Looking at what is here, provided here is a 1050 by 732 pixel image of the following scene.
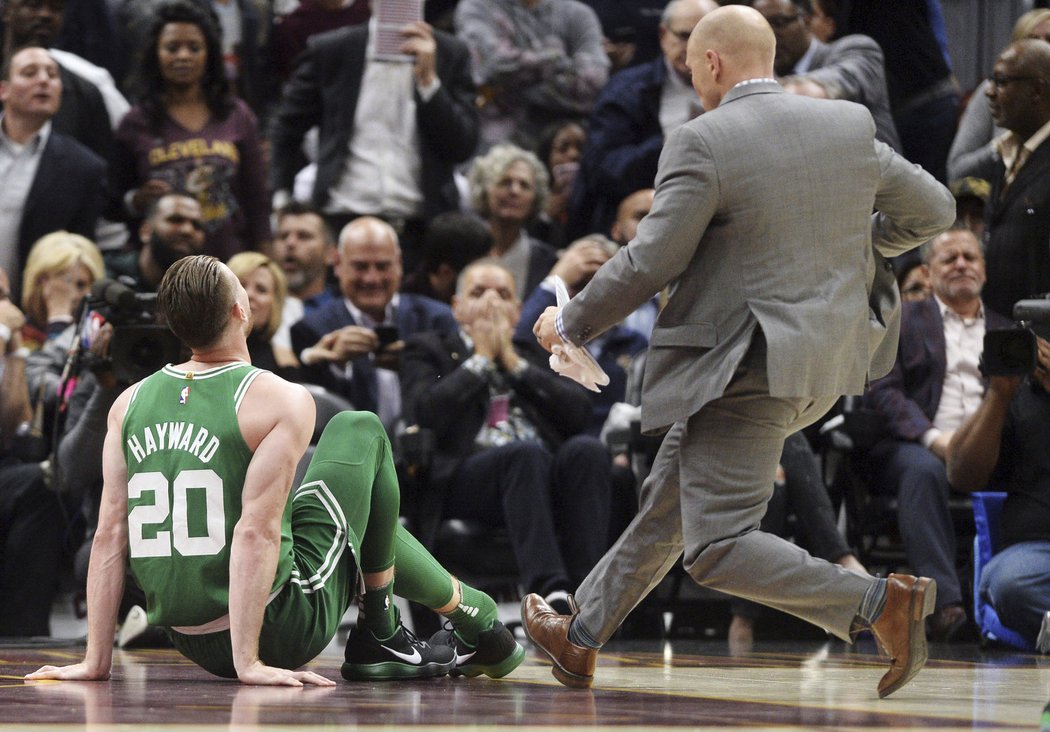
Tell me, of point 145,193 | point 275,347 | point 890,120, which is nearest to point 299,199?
point 145,193

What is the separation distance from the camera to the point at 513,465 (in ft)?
20.0

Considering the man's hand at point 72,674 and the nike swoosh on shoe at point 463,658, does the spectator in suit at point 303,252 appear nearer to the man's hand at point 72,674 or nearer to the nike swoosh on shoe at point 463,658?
the nike swoosh on shoe at point 463,658

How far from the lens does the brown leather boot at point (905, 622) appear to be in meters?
3.31

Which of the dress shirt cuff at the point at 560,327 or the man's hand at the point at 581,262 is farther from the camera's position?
the man's hand at the point at 581,262

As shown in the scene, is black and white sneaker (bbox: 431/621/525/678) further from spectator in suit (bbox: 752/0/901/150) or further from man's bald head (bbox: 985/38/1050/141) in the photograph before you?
spectator in suit (bbox: 752/0/901/150)

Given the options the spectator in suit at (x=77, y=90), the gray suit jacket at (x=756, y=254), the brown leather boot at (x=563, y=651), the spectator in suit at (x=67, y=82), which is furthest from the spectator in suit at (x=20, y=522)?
the gray suit jacket at (x=756, y=254)

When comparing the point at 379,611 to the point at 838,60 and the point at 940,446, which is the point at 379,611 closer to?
the point at 940,446

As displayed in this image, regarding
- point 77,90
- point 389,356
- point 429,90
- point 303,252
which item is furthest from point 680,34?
point 77,90

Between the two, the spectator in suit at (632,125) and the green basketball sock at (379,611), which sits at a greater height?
the spectator in suit at (632,125)

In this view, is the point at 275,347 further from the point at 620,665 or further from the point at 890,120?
the point at 890,120

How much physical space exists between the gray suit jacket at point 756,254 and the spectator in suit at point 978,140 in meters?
3.72

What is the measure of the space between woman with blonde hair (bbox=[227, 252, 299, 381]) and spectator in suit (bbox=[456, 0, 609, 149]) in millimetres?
2303

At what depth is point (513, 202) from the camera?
307 inches

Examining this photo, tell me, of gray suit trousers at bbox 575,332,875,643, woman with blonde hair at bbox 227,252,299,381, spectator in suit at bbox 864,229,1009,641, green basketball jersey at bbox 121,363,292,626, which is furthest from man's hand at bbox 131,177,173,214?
gray suit trousers at bbox 575,332,875,643
